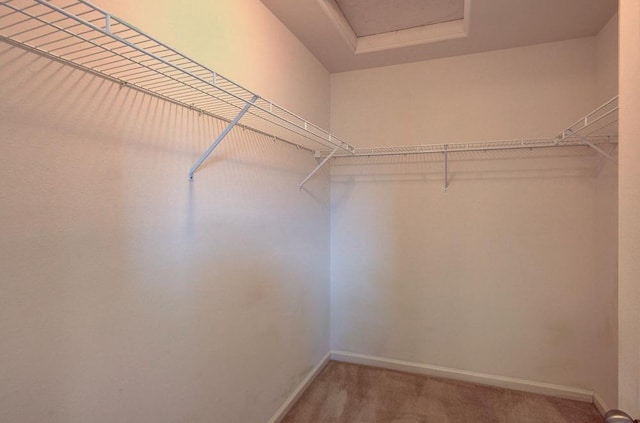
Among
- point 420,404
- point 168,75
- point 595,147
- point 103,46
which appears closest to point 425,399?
point 420,404

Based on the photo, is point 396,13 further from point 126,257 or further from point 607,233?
point 126,257

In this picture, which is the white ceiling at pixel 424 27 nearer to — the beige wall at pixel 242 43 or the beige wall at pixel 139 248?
the beige wall at pixel 242 43

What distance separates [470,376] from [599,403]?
786mm

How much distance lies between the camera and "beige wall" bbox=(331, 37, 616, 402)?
2303 millimetres

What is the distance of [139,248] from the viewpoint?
1.17 metres

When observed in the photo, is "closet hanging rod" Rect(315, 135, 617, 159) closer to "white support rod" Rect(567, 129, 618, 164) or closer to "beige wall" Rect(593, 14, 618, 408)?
"white support rod" Rect(567, 129, 618, 164)

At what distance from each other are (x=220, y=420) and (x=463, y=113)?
2596 mm

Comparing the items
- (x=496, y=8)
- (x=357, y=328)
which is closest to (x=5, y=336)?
(x=357, y=328)

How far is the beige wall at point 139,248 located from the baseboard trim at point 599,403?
2.11m

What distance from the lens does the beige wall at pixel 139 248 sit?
33.9 inches

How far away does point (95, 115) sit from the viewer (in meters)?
1.02

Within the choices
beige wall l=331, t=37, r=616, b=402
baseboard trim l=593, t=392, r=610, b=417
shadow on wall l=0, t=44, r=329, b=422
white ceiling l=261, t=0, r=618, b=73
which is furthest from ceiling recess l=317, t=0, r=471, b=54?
baseboard trim l=593, t=392, r=610, b=417

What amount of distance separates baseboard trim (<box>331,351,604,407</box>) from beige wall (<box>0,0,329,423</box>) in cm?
95

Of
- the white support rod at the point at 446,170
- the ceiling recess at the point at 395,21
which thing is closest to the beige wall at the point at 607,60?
the ceiling recess at the point at 395,21
